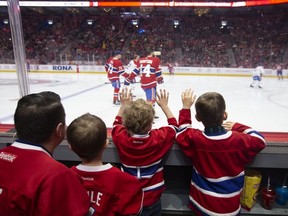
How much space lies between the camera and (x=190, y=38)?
16.2 m

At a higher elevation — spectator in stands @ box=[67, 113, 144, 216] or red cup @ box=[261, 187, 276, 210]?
spectator in stands @ box=[67, 113, 144, 216]

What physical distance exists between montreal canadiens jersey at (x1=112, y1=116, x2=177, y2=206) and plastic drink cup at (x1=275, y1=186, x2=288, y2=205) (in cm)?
94

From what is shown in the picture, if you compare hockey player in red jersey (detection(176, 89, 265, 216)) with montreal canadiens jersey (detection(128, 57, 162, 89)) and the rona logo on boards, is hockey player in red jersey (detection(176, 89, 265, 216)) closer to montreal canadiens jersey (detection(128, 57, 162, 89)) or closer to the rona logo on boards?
montreal canadiens jersey (detection(128, 57, 162, 89))

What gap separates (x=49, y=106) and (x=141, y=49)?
609 inches

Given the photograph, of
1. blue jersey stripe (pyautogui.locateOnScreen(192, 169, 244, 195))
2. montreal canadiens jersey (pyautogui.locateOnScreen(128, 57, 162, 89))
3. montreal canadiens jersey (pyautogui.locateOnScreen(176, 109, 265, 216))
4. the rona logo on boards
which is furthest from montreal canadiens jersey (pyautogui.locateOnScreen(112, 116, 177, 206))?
the rona logo on boards

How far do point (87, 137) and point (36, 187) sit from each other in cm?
32

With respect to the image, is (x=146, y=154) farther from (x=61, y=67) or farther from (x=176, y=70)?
(x=61, y=67)

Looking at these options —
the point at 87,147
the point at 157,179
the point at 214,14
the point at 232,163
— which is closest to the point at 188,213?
the point at 157,179

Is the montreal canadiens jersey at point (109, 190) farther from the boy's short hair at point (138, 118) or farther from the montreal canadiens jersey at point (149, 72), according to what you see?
the montreal canadiens jersey at point (149, 72)

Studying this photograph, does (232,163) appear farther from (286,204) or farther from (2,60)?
(2,60)

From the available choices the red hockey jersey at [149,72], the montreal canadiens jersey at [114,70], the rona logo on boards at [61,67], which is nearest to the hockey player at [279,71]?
the montreal canadiens jersey at [114,70]

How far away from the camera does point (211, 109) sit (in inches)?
56.7

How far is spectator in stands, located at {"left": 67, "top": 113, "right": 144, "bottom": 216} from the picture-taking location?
109 cm

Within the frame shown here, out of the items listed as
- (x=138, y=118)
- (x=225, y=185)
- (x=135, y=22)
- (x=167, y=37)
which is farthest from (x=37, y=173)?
(x=135, y=22)
